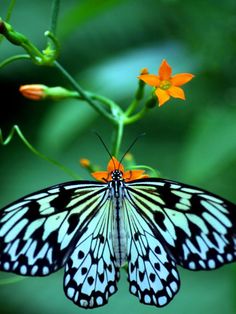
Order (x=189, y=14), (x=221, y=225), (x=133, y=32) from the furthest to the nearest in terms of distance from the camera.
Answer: (x=133, y=32) < (x=189, y=14) < (x=221, y=225)

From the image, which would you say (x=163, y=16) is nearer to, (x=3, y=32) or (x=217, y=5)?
(x=217, y=5)

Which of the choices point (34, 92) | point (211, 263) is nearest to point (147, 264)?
point (211, 263)

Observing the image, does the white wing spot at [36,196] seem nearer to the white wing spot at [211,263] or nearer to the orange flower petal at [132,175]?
the orange flower petal at [132,175]

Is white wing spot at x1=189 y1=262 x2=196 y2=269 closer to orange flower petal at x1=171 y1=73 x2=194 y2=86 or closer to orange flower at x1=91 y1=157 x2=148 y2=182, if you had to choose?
orange flower at x1=91 y1=157 x2=148 y2=182

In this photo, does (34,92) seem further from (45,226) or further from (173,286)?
(173,286)

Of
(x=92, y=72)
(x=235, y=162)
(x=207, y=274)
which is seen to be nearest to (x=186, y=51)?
(x=92, y=72)

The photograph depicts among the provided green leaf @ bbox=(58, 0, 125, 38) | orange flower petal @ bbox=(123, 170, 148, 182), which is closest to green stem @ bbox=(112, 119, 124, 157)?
orange flower petal @ bbox=(123, 170, 148, 182)

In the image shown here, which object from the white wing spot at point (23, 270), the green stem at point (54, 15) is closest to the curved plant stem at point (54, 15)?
the green stem at point (54, 15)
